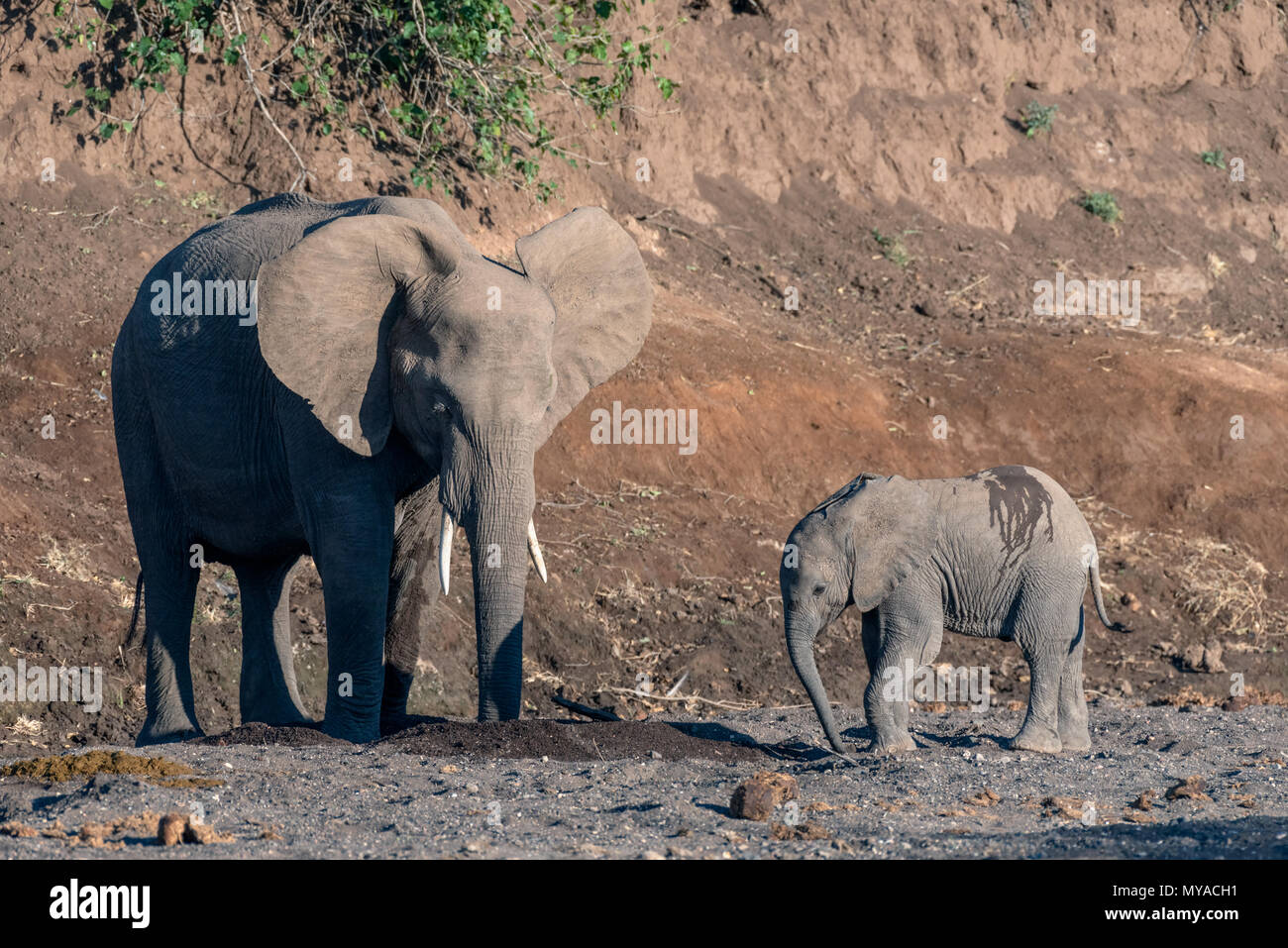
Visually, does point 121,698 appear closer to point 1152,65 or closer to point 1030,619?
point 1030,619

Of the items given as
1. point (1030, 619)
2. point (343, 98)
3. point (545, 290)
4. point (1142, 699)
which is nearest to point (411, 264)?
point (545, 290)

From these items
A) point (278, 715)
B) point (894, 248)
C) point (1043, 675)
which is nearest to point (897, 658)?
point (1043, 675)

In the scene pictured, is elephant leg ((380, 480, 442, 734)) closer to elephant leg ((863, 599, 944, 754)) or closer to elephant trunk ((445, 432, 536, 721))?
elephant trunk ((445, 432, 536, 721))

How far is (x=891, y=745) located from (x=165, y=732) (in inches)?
166

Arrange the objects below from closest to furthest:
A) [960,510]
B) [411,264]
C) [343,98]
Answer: [411,264] < [960,510] < [343,98]

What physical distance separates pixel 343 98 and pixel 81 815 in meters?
13.2

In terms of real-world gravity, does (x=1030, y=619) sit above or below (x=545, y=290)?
below

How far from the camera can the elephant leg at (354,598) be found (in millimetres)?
8422

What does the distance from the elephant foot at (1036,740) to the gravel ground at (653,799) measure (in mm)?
151

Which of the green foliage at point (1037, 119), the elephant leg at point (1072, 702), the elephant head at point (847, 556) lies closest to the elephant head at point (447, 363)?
the elephant head at point (847, 556)

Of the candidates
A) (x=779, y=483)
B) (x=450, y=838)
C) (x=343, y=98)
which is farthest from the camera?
(x=343, y=98)

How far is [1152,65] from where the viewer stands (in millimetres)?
25922

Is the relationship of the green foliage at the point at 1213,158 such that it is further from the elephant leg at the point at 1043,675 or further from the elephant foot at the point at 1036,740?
the elephant foot at the point at 1036,740

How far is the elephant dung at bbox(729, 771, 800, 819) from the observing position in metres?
6.52
